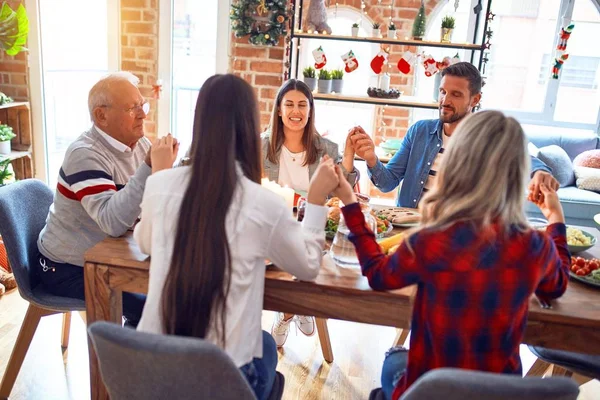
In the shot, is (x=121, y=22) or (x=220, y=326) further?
Result: (x=121, y=22)

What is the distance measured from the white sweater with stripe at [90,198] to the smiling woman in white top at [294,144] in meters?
0.80

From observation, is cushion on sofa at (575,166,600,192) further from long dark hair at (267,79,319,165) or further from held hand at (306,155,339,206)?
held hand at (306,155,339,206)

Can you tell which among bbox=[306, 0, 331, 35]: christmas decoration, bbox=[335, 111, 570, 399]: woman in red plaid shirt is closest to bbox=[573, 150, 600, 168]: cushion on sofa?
bbox=[306, 0, 331, 35]: christmas decoration

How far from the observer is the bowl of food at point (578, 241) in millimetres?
1595

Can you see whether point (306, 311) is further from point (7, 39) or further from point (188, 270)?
point (7, 39)

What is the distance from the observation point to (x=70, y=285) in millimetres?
1791

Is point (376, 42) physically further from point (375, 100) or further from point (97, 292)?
point (97, 292)

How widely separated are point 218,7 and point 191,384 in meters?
3.17

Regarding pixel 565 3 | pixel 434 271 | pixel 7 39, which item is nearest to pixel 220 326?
pixel 434 271

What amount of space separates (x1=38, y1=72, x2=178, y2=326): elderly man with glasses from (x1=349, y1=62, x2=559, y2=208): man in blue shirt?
1.01 metres

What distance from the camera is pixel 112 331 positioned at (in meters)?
0.98

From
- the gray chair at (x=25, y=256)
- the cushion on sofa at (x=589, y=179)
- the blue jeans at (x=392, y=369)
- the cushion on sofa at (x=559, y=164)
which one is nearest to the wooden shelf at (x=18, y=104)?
the gray chair at (x=25, y=256)

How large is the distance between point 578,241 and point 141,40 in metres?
3.15

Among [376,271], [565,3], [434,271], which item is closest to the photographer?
[434,271]
